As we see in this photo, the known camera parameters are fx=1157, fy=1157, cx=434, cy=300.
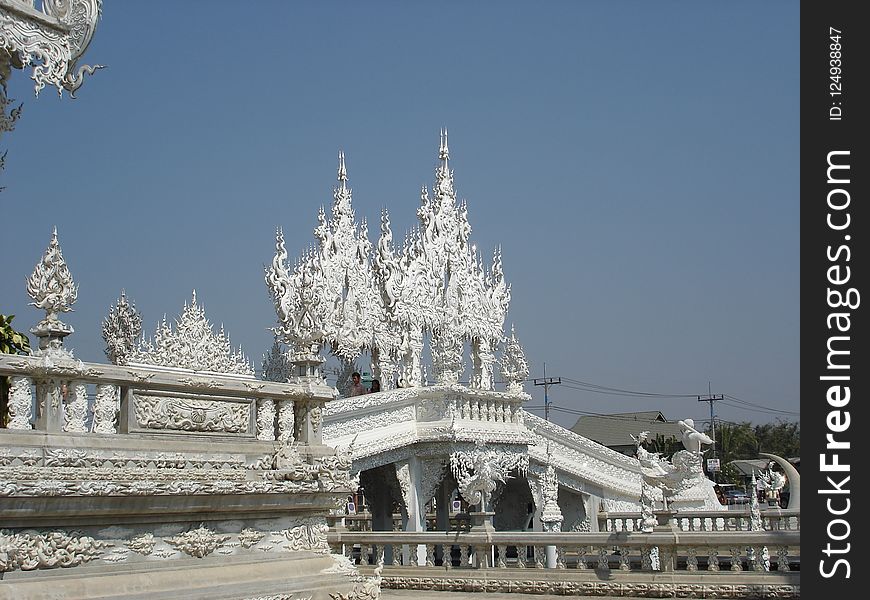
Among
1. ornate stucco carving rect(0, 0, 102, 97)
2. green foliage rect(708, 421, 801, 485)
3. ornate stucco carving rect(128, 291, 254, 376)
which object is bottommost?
green foliage rect(708, 421, 801, 485)

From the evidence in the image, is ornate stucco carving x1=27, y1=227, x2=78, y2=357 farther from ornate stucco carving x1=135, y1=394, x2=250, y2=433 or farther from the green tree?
the green tree

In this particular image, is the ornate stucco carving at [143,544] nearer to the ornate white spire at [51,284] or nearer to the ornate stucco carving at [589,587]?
the ornate white spire at [51,284]

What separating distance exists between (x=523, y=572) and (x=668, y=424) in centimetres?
6115

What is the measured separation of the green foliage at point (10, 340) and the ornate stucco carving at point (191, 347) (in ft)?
6.08

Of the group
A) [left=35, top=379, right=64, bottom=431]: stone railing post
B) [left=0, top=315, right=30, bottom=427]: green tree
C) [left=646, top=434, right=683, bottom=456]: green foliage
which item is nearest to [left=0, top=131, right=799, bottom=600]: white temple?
[left=35, top=379, right=64, bottom=431]: stone railing post

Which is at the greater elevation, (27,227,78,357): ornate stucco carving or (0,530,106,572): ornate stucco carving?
(27,227,78,357): ornate stucco carving

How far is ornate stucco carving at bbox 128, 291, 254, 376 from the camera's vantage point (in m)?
14.0

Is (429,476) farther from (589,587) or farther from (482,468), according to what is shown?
(589,587)

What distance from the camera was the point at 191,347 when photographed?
1540cm

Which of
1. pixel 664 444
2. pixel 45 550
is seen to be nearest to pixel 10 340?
pixel 45 550

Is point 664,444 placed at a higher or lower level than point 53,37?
lower

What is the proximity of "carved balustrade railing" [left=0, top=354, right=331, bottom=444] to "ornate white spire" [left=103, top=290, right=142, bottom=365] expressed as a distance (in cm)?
437

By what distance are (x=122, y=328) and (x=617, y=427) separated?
59673mm
